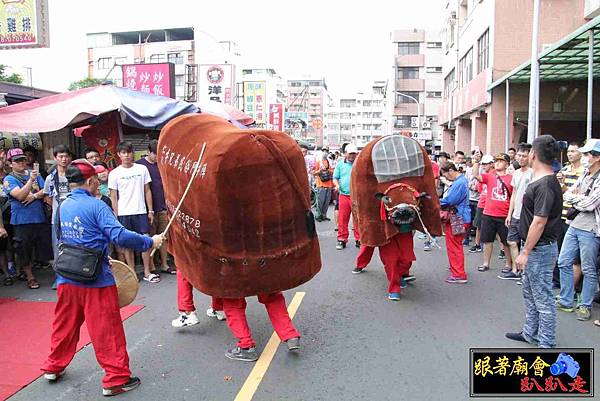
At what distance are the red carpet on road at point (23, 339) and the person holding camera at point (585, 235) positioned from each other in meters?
4.83

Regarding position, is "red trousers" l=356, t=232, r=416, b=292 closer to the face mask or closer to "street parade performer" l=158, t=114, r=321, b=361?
"street parade performer" l=158, t=114, r=321, b=361

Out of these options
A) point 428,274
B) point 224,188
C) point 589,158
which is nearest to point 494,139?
point 428,274

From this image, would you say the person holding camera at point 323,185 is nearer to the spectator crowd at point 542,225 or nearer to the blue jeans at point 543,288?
the spectator crowd at point 542,225

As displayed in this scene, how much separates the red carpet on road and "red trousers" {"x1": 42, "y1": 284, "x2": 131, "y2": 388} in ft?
1.47

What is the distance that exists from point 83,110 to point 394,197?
4.57 m

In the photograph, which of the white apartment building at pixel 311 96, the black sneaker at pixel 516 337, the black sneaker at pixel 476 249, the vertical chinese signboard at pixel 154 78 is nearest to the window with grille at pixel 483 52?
the vertical chinese signboard at pixel 154 78

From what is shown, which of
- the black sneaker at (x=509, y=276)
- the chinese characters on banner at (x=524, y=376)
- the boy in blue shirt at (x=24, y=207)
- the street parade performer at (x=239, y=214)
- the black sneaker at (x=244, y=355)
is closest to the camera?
the chinese characters on banner at (x=524, y=376)

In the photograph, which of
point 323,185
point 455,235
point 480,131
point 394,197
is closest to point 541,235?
point 394,197

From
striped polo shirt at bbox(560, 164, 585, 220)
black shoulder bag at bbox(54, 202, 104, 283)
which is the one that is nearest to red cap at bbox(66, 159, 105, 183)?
black shoulder bag at bbox(54, 202, 104, 283)

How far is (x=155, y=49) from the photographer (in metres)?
62.1

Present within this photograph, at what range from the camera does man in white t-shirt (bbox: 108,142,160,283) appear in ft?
22.6

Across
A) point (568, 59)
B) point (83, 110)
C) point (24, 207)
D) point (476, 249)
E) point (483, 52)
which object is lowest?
point (476, 249)

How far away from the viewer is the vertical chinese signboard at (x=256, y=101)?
130 feet

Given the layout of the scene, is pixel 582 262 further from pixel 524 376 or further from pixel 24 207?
pixel 24 207
